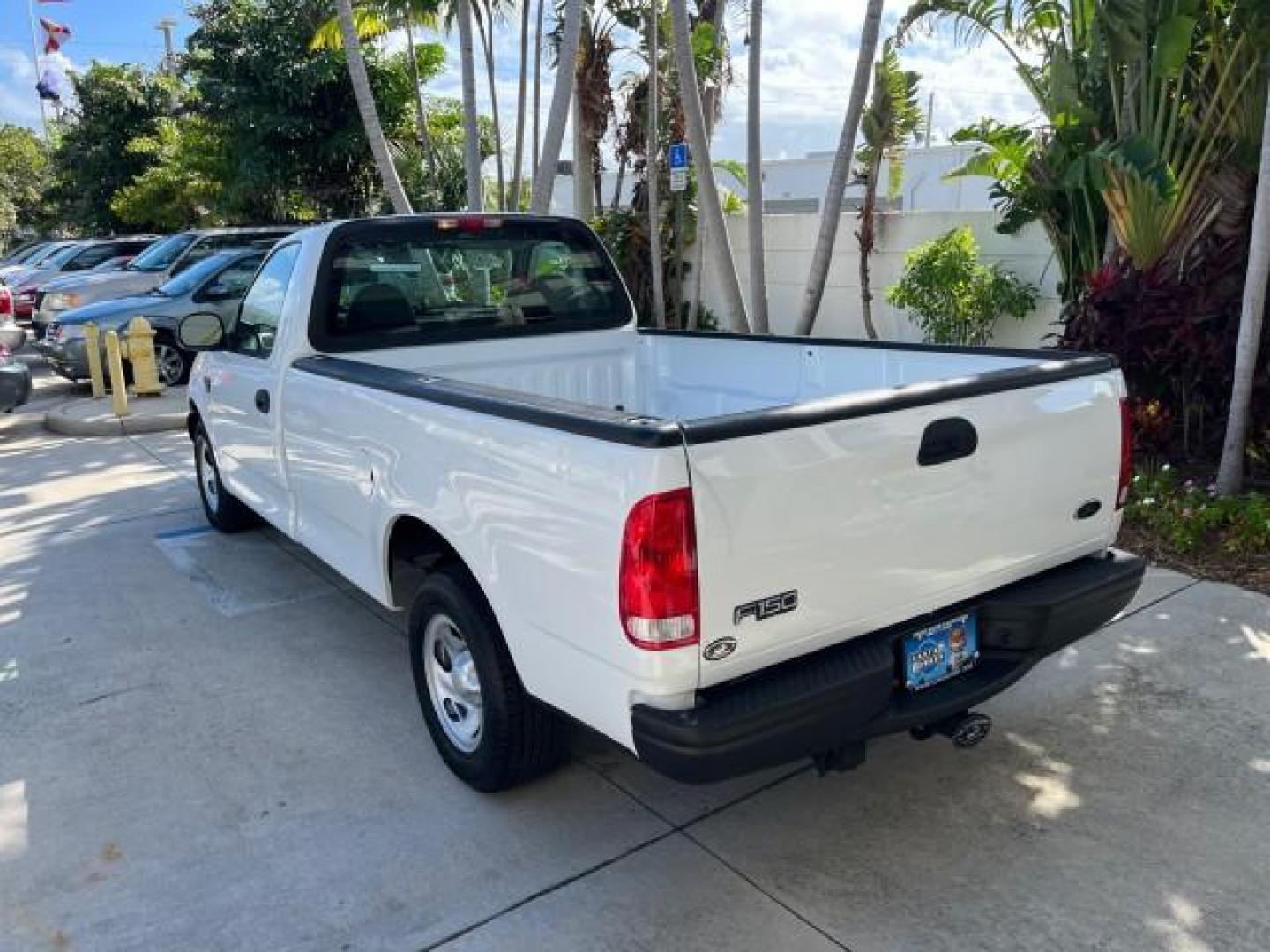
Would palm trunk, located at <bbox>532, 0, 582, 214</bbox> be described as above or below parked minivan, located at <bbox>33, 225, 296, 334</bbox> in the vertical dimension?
above

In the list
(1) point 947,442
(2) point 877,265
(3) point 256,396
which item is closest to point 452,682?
(1) point 947,442

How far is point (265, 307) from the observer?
4973 mm

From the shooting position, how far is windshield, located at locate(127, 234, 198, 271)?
15492 millimetres

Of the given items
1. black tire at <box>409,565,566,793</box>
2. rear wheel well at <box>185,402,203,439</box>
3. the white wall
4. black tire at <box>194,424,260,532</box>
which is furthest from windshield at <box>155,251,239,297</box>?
black tire at <box>409,565,566,793</box>

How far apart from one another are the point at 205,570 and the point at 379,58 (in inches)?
581

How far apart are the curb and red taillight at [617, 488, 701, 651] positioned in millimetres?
8739

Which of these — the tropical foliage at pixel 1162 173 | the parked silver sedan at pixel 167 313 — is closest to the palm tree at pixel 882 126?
the tropical foliage at pixel 1162 173

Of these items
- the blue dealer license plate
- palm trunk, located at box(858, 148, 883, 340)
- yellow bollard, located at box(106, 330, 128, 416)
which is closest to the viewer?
the blue dealer license plate

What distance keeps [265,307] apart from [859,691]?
3652 mm

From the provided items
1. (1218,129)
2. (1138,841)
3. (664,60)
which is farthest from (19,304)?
(1138,841)

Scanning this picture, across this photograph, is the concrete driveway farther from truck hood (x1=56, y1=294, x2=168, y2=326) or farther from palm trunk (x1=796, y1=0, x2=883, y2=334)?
truck hood (x1=56, y1=294, x2=168, y2=326)

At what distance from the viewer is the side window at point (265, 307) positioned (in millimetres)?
4746

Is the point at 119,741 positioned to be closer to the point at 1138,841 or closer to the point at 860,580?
the point at 860,580

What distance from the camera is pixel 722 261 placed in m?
8.68
